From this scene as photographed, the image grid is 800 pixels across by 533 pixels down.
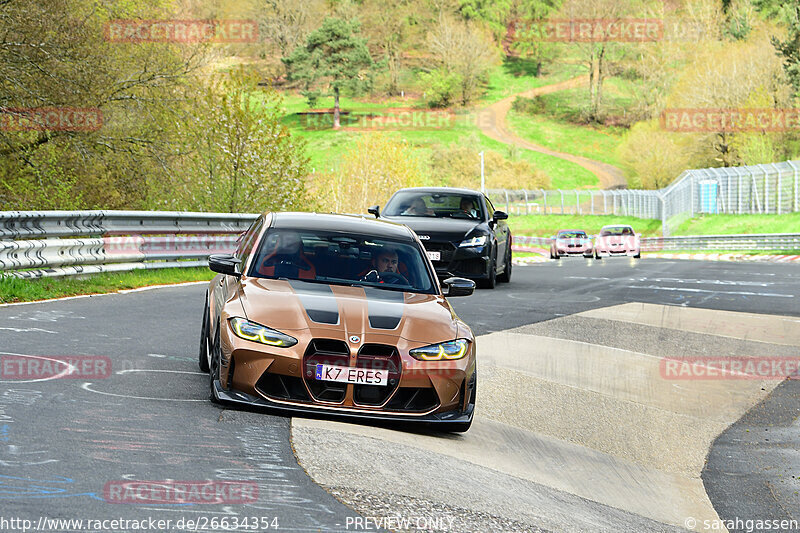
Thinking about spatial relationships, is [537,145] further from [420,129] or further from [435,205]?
[435,205]

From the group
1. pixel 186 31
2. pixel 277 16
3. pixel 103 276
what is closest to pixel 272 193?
pixel 186 31

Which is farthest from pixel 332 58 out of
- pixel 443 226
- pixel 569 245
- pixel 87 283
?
pixel 87 283

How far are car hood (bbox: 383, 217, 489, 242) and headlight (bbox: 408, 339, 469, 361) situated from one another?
10228 millimetres

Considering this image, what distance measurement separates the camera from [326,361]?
22.3ft

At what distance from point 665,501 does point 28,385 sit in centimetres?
455

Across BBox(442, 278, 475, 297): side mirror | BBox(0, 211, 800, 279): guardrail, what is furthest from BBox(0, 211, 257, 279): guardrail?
BBox(442, 278, 475, 297): side mirror

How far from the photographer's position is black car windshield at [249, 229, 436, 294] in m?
8.07

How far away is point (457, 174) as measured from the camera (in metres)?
113

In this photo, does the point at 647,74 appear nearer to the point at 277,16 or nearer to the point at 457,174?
the point at 457,174

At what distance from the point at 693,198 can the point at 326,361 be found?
59651 mm

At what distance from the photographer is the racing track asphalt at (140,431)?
4703mm

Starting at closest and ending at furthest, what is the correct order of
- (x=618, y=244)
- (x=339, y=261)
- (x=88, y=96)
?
1. (x=339, y=261)
2. (x=88, y=96)
3. (x=618, y=244)

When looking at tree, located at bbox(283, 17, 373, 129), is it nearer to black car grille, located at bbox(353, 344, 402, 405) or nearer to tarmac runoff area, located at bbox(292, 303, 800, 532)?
tarmac runoff area, located at bbox(292, 303, 800, 532)

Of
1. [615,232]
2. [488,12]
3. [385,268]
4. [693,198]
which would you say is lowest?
[615,232]
